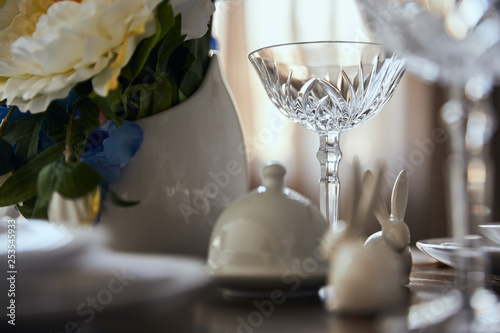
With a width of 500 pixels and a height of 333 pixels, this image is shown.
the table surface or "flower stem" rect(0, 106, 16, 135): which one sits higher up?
"flower stem" rect(0, 106, 16, 135)

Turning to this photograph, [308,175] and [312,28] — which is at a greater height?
[312,28]

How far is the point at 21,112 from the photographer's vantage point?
0.37 m

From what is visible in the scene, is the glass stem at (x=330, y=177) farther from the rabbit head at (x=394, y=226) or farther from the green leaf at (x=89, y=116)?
the green leaf at (x=89, y=116)

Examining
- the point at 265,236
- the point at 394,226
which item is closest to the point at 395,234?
the point at 394,226

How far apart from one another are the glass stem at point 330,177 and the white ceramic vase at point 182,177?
59mm

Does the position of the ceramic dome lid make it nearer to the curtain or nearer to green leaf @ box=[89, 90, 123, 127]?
green leaf @ box=[89, 90, 123, 127]

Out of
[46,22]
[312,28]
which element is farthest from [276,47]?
[312,28]

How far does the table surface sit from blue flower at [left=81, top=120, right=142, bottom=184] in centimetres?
8

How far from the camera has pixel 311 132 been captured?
1.89 metres

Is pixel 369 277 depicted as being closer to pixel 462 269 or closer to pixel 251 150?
pixel 462 269

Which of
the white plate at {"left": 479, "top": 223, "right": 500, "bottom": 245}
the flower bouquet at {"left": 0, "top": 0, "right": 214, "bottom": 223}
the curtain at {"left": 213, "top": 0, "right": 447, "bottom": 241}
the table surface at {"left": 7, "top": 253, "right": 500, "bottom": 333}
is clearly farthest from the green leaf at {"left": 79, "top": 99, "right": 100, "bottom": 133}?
the curtain at {"left": 213, "top": 0, "right": 447, "bottom": 241}

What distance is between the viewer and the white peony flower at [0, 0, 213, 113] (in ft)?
1.04

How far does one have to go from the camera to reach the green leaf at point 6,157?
371 mm

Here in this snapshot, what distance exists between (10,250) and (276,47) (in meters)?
0.21
